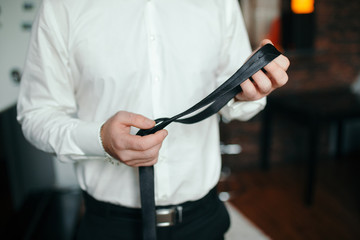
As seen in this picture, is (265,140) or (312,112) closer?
(312,112)

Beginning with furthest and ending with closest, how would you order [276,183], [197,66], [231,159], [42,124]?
[231,159]
[276,183]
[197,66]
[42,124]

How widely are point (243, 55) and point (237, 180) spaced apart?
261cm

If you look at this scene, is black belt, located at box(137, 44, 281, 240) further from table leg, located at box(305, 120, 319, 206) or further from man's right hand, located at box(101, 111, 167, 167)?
table leg, located at box(305, 120, 319, 206)

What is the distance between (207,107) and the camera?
0.86 metres

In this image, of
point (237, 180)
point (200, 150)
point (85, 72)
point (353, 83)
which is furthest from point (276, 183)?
point (85, 72)

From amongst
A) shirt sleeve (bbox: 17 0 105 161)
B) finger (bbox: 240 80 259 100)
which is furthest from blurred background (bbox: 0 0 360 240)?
finger (bbox: 240 80 259 100)

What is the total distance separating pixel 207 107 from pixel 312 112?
2.33 meters

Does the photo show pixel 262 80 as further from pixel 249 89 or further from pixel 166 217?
pixel 166 217

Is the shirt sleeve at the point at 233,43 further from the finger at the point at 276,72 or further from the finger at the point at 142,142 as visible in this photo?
the finger at the point at 142,142

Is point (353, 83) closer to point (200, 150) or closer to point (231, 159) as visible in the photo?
point (231, 159)

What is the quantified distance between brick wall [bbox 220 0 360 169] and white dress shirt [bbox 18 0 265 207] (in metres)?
2.62

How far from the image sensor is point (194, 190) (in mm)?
1012

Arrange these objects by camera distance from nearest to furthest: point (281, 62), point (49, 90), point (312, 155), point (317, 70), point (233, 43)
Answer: point (281, 62)
point (49, 90)
point (233, 43)
point (312, 155)
point (317, 70)

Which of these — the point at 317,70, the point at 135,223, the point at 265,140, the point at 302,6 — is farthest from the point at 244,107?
the point at 317,70
